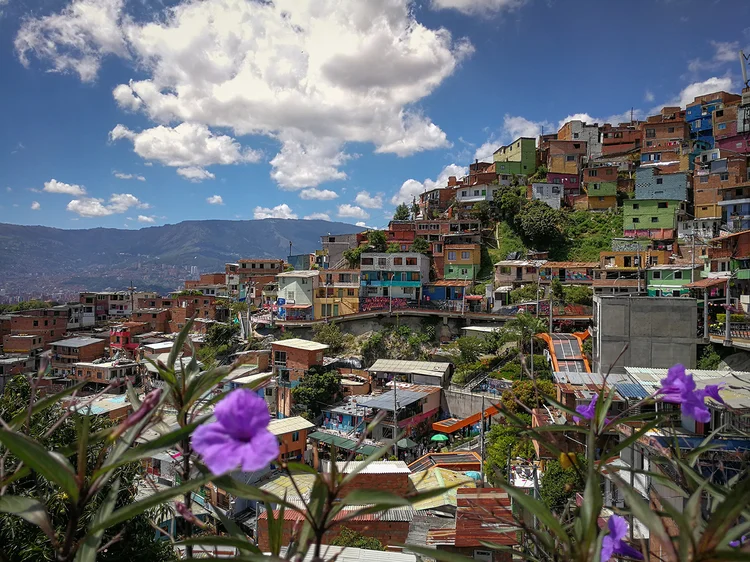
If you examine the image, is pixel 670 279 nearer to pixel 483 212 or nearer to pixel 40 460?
pixel 483 212

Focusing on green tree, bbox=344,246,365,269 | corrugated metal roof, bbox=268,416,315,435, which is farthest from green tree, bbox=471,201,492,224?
corrugated metal roof, bbox=268,416,315,435

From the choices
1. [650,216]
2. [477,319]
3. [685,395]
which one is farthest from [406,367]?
[685,395]

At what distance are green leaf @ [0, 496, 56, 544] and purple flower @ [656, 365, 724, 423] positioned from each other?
81.5 inches

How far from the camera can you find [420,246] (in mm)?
36750

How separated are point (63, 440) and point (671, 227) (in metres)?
39.1

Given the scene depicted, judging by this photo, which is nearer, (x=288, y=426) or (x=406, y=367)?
(x=288, y=426)

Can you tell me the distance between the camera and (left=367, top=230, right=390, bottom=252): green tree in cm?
3725

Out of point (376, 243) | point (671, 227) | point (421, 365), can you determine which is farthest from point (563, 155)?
point (421, 365)

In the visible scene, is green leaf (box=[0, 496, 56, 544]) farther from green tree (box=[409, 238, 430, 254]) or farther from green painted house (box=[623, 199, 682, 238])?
green painted house (box=[623, 199, 682, 238])

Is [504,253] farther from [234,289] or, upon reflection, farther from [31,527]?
[31,527]

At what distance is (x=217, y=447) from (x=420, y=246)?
1420 inches

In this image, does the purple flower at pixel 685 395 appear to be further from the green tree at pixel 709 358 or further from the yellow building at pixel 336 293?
the yellow building at pixel 336 293

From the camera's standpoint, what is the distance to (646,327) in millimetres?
18125

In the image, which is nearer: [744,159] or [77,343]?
[744,159]
